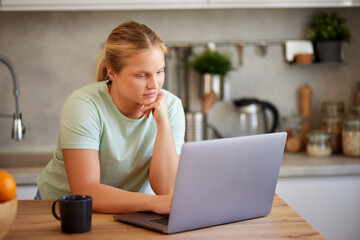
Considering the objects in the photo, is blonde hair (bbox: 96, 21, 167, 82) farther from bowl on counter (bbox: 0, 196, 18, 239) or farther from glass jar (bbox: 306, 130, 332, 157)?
glass jar (bbox: 306, 130, 332, 157)

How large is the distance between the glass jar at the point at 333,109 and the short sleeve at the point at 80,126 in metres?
1.68

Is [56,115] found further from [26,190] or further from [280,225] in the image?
[280,225]

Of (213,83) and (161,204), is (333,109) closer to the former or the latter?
(213,83)

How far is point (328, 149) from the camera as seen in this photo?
255cm

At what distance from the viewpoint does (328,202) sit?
7.66 ft

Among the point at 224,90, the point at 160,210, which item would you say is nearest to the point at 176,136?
the point at 160,210

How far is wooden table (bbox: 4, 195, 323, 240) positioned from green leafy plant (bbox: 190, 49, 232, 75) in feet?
4.94

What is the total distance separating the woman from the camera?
52.9 inches

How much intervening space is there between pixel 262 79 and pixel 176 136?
1353mm

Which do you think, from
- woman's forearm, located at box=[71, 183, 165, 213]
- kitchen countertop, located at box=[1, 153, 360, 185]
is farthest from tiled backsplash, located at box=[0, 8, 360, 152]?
woman's forearm, located at box=[71, 183, 165, 213]

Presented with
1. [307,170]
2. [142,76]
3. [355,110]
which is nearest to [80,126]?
[142,76]

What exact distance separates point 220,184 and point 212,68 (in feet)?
5.25

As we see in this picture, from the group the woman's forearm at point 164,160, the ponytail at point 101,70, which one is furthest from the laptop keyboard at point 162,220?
the ponytail at point 101,70

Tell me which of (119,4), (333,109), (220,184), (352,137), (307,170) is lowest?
(307,170)
